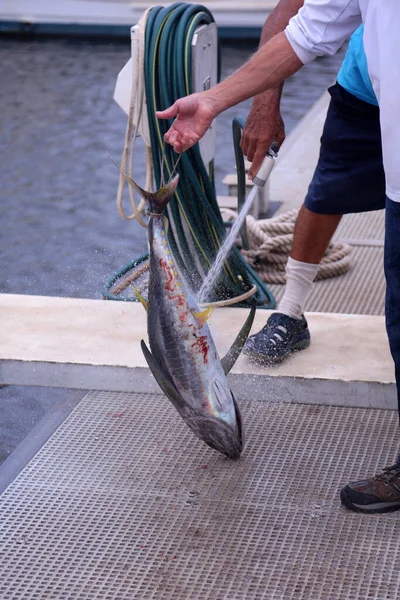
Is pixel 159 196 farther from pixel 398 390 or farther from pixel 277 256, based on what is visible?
pixel 277 256

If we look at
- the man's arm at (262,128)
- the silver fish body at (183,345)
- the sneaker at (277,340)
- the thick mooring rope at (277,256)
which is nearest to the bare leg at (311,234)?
the sneaker at (277,340)

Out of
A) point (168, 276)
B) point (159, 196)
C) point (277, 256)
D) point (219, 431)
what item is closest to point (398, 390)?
point (219, 431)

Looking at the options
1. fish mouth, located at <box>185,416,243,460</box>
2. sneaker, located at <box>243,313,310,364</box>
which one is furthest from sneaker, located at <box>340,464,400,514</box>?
sneaker, located at <box>243,313,310,364</box>

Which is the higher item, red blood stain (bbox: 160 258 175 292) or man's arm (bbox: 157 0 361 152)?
man's arm (bbox: 157 0 361 152)

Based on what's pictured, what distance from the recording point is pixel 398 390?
2705mm

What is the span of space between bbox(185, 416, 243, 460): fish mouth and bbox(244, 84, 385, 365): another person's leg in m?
0.61

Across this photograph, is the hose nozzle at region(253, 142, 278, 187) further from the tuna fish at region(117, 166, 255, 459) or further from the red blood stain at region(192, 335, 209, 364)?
the red blood stain at region(192, 335, 209, 364)

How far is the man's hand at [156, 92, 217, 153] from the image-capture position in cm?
244

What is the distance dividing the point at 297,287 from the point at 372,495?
1030mm

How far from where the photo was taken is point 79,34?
1572 centimetres

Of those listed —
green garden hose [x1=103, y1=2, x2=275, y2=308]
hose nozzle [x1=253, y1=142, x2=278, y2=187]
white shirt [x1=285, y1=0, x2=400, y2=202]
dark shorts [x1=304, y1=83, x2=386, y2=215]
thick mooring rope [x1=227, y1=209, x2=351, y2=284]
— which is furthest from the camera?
thick mooring rope [x1=227, y1=209, x2=351, y2=284]

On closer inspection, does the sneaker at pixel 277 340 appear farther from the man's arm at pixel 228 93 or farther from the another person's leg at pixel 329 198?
the man's arm at pixel 228 93

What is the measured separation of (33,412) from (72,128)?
19.3 feet

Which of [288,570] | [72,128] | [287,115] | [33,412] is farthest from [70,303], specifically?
[287,115]
